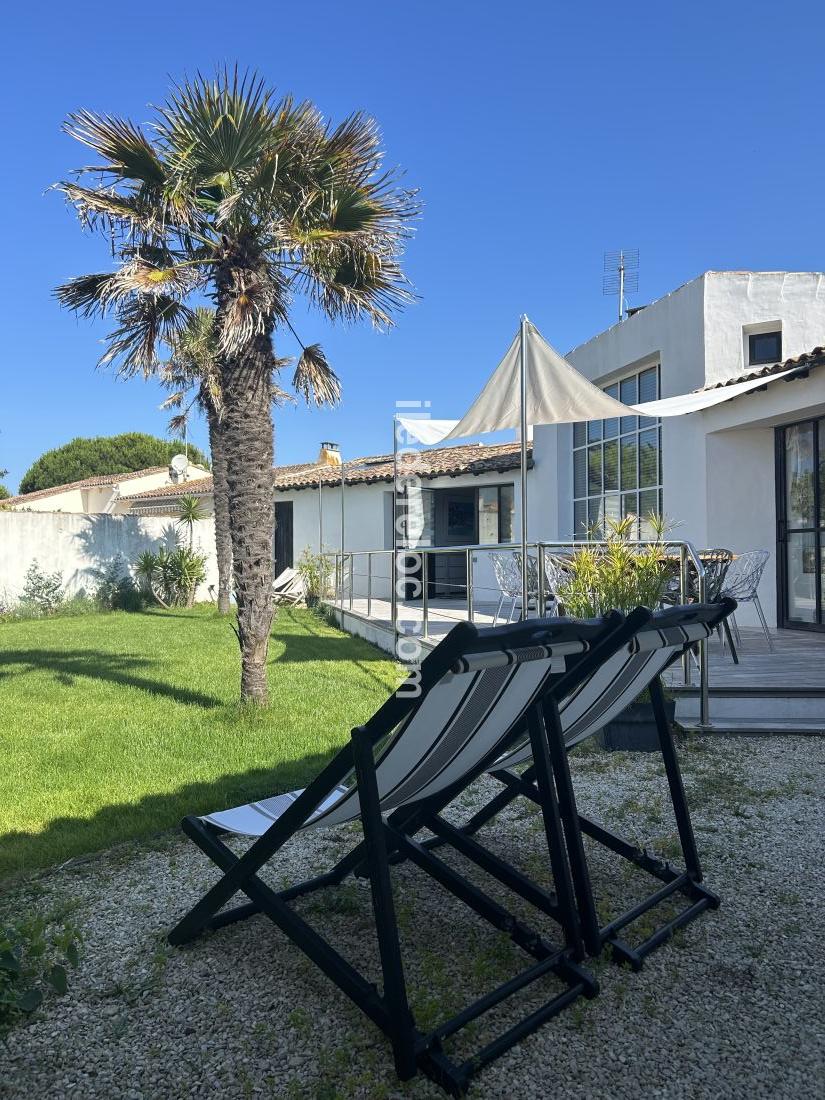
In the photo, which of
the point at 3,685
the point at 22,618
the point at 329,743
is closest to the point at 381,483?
the point at 22,618

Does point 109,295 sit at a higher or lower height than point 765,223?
lower

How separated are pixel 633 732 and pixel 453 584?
25.4 ft

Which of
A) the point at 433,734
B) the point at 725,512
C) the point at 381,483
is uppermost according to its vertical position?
the point at 381,483

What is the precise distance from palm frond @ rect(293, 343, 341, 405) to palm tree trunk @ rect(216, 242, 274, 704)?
8.46 ft

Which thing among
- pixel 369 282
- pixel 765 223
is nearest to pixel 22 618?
pixel 369 282

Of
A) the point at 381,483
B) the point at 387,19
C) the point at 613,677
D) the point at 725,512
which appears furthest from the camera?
the point at 381,483

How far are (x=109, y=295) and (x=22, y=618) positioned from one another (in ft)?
33.5

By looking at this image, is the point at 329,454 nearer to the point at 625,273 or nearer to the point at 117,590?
the point at 117,590

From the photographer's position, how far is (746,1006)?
217 cm

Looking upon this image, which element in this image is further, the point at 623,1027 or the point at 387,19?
the point at 387,19

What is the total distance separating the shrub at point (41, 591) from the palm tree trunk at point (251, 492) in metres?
11.1

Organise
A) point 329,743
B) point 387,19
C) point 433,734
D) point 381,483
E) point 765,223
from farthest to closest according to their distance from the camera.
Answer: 1. point 381,483
2. point 765,223
3. point 387,19
4. point 329,743
5. point 433,734

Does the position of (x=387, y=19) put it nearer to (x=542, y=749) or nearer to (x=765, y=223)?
(x=765, y=223)

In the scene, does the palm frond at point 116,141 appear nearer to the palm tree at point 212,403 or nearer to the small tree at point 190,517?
the palm tree at point 212,403
